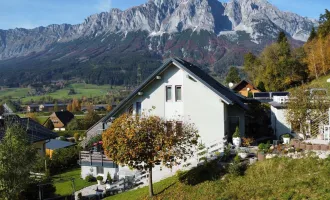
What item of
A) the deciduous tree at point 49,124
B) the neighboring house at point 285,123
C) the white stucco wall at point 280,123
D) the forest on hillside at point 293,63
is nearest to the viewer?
the neighboring house at point 285,123

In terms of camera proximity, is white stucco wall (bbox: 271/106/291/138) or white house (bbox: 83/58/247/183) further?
white stucco wall (bbox: 271/106/291/138)

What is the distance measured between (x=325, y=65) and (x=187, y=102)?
46717mm

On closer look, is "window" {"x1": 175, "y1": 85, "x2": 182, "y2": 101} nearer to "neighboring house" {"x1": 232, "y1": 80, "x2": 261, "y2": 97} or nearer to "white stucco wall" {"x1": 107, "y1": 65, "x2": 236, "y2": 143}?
"white stucco wall" {"x1": 107, "y1": 65, "x2": 236, "y2": 143}

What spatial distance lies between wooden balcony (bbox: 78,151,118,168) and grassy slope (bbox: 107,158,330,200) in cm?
925

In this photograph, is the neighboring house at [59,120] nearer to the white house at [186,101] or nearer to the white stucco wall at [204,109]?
the white house at [186,101]

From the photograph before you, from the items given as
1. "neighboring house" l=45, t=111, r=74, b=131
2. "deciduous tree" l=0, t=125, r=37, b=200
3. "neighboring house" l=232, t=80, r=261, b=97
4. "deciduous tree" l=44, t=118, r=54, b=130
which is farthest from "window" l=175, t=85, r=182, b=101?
"neighboring house" l=45, t=111, r=74, b=131

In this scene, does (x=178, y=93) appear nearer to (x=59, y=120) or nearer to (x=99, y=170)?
(x=99, y=170)

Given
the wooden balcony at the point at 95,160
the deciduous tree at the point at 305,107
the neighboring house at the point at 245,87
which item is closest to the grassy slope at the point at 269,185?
the deciduous tree at the point at 305,107

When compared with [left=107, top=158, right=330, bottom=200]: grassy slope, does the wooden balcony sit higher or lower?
lower

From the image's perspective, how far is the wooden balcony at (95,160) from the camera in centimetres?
2864

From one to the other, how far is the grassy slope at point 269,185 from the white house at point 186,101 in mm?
7579

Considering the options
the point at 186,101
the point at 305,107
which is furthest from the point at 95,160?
the point at 305,107

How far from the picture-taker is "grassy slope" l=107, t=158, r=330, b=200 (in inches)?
561

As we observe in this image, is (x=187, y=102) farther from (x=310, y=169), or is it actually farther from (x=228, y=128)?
(x=310, y=169)
